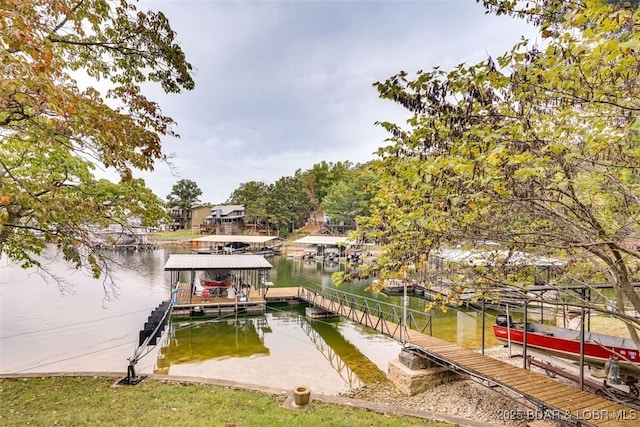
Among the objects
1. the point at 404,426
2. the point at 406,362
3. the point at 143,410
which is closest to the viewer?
the point at 404,426

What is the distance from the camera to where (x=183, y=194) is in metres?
70.5

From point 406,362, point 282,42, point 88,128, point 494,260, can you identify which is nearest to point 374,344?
point 406,362

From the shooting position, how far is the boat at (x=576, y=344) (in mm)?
8008

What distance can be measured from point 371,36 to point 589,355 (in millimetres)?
10644

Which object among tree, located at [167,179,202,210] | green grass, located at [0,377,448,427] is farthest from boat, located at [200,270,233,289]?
tree, located at [167,179,202,210]

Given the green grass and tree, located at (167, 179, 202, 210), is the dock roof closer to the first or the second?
the green grass

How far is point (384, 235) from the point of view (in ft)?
17.1

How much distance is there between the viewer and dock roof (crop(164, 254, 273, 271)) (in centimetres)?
1760

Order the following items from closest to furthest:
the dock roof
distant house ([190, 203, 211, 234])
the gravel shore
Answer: the gravel shore < the dock roof < distant house ([190, 203, 211, 234])

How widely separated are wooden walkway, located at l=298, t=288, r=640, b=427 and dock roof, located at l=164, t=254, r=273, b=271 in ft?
34.6

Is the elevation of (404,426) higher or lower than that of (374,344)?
higher

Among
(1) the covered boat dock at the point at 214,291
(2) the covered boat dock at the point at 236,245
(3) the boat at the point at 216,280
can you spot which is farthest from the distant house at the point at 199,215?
(3) the boat at the point at 216,280

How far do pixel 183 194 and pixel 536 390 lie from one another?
7212 centimetres

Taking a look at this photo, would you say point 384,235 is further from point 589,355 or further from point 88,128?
point 589,355
